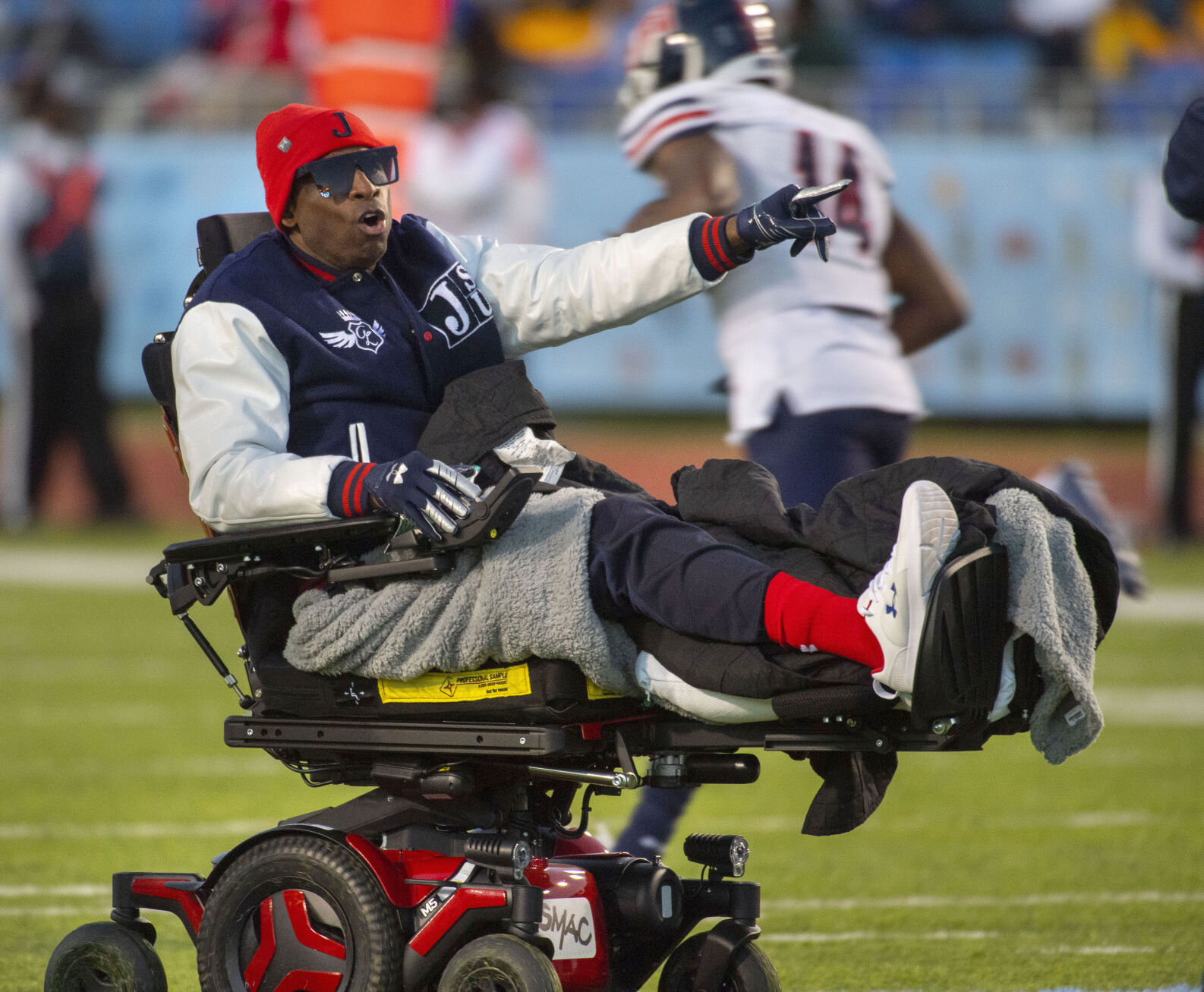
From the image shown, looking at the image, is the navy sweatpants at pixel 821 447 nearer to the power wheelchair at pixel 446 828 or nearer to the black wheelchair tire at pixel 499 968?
the power wheelchair at pixel 446 828

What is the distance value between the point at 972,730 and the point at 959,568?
1.20 feet

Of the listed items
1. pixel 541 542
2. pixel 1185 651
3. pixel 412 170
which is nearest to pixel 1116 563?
pixel 541 542

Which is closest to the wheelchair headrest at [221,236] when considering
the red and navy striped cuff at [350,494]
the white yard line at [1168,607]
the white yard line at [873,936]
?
the red and navy striped cuff at [350,494]

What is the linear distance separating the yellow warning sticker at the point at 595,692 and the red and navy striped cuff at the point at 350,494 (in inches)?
20.2

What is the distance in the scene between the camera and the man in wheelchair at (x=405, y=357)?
340 centimetres

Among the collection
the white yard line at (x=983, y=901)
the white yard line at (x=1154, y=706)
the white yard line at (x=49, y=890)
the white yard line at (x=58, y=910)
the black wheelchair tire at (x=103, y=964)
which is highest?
the black wheelchair tire at (x=103, y=964)

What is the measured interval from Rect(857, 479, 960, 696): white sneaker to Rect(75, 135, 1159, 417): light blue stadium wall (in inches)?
451

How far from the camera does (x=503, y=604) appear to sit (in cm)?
350

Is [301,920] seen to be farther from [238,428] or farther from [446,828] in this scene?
[238,428]

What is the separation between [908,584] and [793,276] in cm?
195

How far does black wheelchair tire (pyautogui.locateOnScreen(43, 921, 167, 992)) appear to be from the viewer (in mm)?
3969

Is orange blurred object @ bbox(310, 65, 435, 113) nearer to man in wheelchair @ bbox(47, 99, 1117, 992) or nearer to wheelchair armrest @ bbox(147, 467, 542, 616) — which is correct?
man in wheelchair @ bbox(47, 99, 1117, 992)

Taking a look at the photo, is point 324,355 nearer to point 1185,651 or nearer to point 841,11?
point 1185,651

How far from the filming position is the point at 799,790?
707 centimetres
